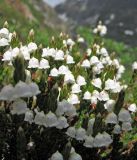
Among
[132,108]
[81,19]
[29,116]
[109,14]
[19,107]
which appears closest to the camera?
[19,107]

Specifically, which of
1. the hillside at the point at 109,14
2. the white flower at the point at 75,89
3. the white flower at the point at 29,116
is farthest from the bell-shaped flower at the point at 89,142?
the hillside at the point at 109,14

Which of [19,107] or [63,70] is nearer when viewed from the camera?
[19,107]

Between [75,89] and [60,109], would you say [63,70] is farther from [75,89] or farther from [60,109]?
[60,109]

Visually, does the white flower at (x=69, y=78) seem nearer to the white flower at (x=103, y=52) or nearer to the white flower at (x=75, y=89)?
the white flower at (x=75, y=89)

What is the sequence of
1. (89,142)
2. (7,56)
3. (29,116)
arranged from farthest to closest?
(7,56) → (89,142) → (29,116)

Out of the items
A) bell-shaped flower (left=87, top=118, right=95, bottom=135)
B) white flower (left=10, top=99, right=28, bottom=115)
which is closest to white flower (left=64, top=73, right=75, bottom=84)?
bell-shaped flower (left=87, top=118, right=95, bottom=135)

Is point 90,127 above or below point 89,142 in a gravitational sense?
above

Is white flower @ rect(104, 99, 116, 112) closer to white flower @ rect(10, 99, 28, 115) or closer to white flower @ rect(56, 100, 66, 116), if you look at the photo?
white flower @ rect(56, 100, 66, 116)

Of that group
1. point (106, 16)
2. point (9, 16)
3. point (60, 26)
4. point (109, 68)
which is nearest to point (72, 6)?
point (106, 16)

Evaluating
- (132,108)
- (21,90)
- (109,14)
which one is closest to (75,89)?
(132,108)
